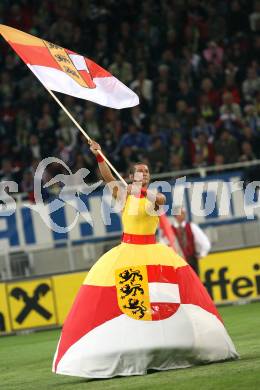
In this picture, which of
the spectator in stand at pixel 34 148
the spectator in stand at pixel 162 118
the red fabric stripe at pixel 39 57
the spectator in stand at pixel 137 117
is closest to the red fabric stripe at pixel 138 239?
the red fabric stripe at pixel 39 57

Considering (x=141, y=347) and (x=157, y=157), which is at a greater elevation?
(x=157, y=157)

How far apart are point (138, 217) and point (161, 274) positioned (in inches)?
25.7

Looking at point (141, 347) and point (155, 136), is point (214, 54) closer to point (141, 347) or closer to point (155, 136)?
point (155, 136)

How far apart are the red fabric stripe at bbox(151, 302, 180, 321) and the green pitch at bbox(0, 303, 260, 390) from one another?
0.57 m

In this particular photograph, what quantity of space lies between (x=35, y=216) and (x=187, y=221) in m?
2.78

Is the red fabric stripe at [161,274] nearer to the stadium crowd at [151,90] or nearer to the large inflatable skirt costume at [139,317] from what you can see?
the large inflatable skirt costume at [139,317]

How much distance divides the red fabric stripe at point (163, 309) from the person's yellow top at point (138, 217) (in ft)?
2.58

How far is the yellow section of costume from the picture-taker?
37.8 feet

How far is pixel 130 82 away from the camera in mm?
24344

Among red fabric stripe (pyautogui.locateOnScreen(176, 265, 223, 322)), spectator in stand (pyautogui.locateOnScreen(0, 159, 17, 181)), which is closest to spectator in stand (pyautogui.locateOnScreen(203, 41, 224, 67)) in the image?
spectator in stand (pyautogui.locateOnScreen(0, 159, 17, 181))

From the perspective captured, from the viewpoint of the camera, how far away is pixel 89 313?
11.4 meters

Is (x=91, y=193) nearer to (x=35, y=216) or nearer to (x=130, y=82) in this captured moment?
(x=35, y=216)

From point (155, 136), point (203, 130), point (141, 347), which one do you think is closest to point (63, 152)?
point (155, 136)

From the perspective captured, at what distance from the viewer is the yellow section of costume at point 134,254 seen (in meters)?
11.5
